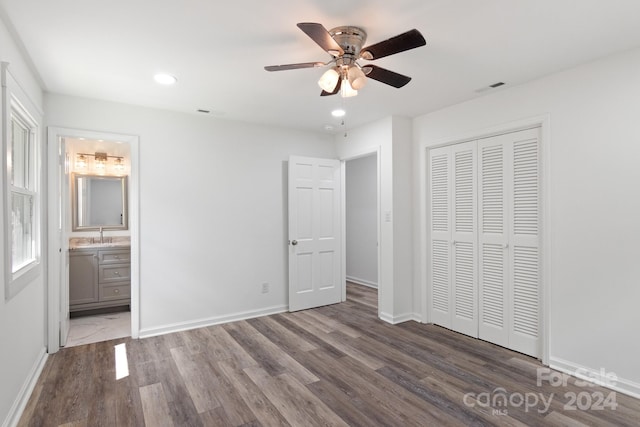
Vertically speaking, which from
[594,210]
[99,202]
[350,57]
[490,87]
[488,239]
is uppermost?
[490,87]

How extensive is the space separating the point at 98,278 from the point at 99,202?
3.85ft

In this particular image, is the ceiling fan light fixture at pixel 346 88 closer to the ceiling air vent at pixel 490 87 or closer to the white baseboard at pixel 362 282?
the ceiling air vent at pixel 490 87

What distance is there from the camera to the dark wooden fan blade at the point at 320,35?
1.72 metres

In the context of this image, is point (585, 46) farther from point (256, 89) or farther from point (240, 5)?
point (256, 89)

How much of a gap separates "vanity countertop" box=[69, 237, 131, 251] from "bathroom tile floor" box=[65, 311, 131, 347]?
2.96ft

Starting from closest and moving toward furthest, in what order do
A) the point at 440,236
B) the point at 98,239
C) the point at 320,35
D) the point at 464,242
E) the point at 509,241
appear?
1. the point at 320,35
2. the point at 509,241
3. the point at 464,242
4. the point at 440,236
5. the point at 98,239

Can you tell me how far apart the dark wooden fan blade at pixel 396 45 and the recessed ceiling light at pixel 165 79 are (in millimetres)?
1703

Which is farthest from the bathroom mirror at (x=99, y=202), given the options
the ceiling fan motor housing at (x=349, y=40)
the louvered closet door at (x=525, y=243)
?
the louvered closet door at (x=525, y=243)

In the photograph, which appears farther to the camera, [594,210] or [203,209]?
[203,209]

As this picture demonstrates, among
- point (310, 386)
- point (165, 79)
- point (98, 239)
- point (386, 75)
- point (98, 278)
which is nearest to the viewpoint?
point (386, 75)

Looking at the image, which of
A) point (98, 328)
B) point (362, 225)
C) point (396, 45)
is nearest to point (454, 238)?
point (396, 45)

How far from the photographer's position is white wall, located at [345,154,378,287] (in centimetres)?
601

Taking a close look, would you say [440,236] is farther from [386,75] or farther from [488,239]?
[386,75]

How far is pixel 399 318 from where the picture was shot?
4.01 m
